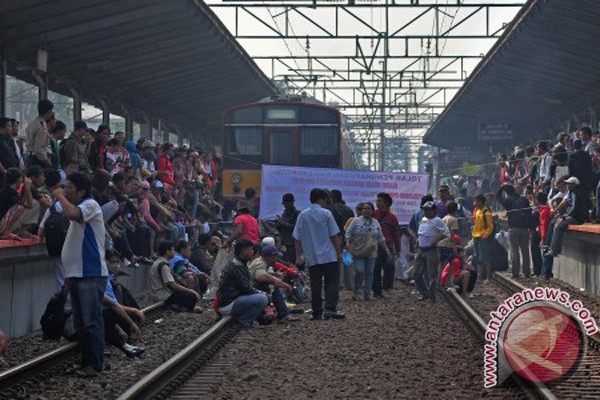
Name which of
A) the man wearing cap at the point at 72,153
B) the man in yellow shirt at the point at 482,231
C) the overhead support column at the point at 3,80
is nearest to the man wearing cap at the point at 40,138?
the man wearing cap at the point at 72,153

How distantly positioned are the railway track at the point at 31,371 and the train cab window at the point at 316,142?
15.7m

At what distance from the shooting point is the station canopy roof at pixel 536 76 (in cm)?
2138

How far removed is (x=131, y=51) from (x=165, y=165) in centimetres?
273

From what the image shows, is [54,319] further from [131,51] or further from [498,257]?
[498,257]

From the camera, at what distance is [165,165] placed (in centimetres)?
2091

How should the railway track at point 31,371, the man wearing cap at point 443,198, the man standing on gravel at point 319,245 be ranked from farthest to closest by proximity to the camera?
1. the man wearing cap at point 443,198
2. the man standing on gravel at point 319,245
3. the railway track at point 31,371

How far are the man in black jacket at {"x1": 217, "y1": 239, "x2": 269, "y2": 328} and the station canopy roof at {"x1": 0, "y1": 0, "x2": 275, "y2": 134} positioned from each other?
5.52 metres

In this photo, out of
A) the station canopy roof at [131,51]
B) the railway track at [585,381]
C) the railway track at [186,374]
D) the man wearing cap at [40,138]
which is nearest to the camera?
the railway track at [585,381]

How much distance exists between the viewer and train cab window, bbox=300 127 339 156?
26.6m

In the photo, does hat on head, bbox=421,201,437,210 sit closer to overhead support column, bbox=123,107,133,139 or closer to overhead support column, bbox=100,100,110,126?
overhead support column, bbox=100,100,110,126

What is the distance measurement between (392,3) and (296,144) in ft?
12.8

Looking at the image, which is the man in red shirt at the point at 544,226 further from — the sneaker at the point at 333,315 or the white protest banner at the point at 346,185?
the sneaker at the point at 333,315

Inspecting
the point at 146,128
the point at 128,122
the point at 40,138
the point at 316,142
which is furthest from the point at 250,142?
the point at 40,138

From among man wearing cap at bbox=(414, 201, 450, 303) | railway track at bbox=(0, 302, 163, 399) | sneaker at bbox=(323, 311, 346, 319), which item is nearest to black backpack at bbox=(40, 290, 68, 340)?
railway track at bbox=(0, 302, 163, 399)
